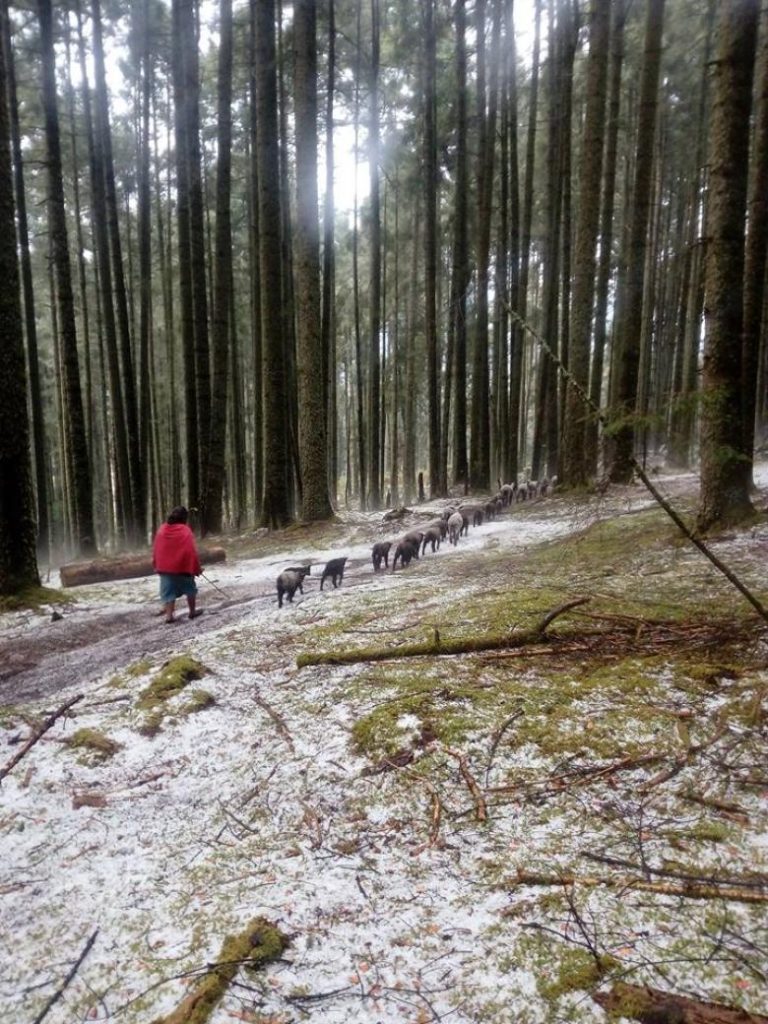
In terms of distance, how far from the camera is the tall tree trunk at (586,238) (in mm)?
10344

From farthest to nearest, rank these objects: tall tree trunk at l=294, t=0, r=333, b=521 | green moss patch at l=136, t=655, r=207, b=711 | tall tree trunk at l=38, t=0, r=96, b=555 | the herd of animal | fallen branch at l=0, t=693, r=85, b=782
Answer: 1. tall tree trunk at l=38, t=0, r=96, b=555
2. tall tree trunk at l=294, t=0, r=333, b=521
3. the herd of animal
4. green moss patch at l=136, t=655, r=207, b=711
5. fallen branch at l=0, t=693, r=85, b=782

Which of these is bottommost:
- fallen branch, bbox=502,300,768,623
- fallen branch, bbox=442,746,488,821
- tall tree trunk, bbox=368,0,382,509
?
fallen branch, bbox=442,746,488,821

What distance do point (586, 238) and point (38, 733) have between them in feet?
37.6

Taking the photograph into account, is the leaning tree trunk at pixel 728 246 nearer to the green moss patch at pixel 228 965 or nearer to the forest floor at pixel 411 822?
the forest floor at pixel 411 822

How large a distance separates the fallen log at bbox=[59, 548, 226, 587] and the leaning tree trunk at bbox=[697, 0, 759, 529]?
25.6ft

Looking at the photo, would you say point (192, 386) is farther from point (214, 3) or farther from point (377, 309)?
point (214, 3)

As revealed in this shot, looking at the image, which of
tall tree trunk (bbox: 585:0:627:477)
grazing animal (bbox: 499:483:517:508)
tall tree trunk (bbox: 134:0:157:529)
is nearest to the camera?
tall tree trunk (bbox: 585:0:627:477)

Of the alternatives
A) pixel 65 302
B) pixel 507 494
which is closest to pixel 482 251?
pixel 507 494

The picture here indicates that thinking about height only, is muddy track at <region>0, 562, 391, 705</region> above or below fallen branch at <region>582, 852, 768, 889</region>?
below

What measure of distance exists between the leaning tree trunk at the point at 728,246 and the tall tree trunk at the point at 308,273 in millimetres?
7530

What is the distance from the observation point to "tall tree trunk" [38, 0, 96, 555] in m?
11.2

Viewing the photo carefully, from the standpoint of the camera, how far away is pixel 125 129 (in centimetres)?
1955

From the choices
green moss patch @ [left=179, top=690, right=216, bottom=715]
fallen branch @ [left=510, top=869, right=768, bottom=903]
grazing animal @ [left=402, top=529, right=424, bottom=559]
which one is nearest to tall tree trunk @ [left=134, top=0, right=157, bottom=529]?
grazing animal @ [left=402, top=529, right=424, bottom=559]

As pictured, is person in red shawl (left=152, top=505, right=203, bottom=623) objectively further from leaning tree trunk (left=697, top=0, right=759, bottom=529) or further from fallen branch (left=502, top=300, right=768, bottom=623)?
leaning tree trunk (left=697, top=0, right=759, bottom=529)
